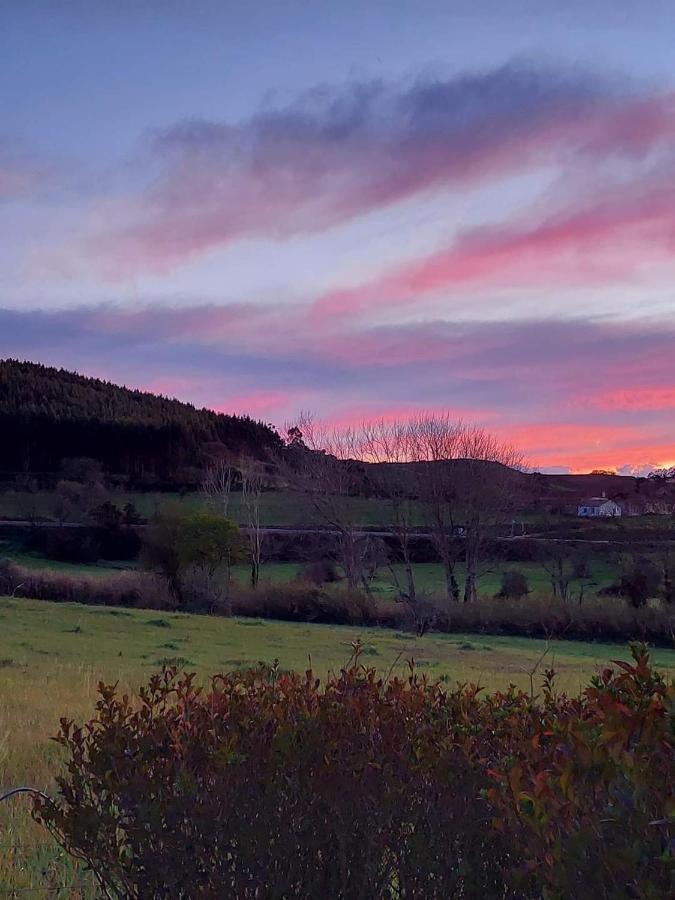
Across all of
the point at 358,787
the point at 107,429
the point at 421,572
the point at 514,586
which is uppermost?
the point at 107,429

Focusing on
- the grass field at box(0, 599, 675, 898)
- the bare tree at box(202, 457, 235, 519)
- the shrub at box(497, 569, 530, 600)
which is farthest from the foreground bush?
the bare tree at box(202, 457, 235, 519)

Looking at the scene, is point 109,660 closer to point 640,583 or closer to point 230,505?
point 640,583

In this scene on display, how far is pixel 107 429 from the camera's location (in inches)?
3474

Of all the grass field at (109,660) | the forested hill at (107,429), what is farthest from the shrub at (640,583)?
the forested hill at (107,429)

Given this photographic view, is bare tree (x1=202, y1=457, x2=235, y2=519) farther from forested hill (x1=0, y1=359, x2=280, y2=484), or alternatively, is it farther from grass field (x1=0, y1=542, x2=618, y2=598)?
forested hill (x1=0, y1=359, x2=280, y2=484)

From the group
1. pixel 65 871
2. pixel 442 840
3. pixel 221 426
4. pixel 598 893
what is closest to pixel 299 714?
pixel 442 840

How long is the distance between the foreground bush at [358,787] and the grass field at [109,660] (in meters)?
1.18

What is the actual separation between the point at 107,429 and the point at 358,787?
88.4 m

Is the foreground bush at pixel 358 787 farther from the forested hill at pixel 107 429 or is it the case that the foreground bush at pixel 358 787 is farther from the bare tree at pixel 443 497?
the forested hill at pixel 107 429

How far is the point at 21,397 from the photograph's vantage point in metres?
93.2

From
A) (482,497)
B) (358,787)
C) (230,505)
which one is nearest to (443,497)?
(482,497)

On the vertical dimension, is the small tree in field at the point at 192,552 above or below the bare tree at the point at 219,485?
below

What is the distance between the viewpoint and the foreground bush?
90.4 inches

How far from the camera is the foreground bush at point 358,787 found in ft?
7.54
